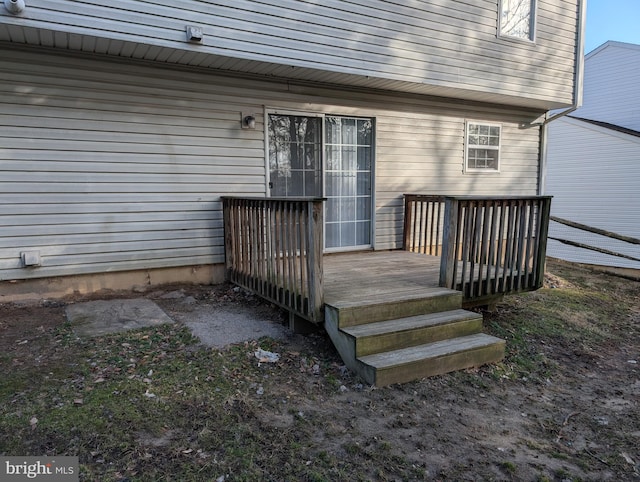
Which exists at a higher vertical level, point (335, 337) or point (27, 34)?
point (27, 34)

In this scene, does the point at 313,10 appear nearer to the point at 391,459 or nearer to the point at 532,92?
the point at 532,92

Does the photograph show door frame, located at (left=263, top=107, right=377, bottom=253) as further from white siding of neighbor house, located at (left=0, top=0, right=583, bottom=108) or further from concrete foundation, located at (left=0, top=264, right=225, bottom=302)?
concrete foundation, located at (left=0, top=264, right=225, bottom=302)

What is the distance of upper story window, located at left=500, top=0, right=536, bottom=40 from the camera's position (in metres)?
7.09

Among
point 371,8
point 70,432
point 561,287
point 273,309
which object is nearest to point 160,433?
point 70,432

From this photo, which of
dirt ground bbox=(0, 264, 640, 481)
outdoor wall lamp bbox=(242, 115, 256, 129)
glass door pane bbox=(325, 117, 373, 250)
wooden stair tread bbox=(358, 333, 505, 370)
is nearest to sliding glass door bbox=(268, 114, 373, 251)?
glass door pane bbox=(325, 117, 373, 250)

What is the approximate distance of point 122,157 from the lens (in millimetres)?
5117

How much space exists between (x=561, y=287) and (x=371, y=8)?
206 inches

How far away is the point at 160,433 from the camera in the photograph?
256 cm

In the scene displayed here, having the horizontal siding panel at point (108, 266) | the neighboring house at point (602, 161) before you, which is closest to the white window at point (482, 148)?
the horizontal siding panel at point (108, 266)

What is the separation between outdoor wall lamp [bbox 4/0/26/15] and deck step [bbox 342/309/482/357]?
12.9ft

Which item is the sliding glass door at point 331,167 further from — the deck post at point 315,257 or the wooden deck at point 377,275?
the deck post at point 315,257

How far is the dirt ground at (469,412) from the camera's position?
250 centimetres

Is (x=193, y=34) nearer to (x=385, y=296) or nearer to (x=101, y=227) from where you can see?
(x=101, y=227)

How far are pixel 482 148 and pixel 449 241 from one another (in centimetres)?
449
